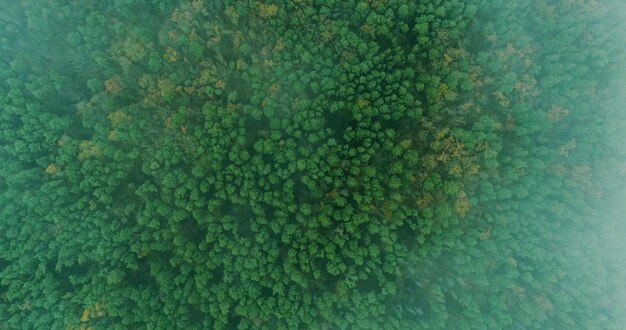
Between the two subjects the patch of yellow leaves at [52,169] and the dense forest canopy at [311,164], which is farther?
the patch of yellow leaves at [52,169]

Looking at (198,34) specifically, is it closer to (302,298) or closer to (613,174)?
(302,298)

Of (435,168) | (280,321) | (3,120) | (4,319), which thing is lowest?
(4,319)

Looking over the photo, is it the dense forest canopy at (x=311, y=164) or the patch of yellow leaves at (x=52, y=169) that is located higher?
the dense forest canopy at (x=311, y=164)

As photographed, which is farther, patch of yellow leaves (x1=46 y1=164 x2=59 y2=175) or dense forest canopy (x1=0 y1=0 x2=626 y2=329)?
patch of yellow leaves (x1=46 y1=164 x2=59 y2=175)

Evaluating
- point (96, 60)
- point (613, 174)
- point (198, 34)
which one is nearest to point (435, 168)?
point (613, 174)

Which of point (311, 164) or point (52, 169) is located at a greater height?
point (311, 164)

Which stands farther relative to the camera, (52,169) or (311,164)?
(52,169)

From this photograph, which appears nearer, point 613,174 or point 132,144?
point 613,174

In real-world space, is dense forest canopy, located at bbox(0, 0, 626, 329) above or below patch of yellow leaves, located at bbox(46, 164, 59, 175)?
above
